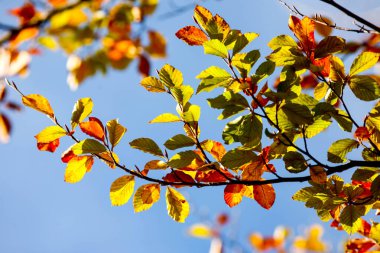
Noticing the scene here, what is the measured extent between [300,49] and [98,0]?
2.51 ft

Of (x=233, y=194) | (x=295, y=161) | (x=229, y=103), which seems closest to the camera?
(x=229, y=103)

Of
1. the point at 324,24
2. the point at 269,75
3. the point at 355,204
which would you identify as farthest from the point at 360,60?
the point at 355,204

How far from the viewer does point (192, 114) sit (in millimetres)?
1330

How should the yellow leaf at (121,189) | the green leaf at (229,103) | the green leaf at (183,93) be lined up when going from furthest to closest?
the yellow leaf at (121,189), the green leaf at (183,93), the green leaf at (229,103)

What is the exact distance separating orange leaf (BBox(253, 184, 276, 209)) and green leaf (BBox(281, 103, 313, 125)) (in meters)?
0.32

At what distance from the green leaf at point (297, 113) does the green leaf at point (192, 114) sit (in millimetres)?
308

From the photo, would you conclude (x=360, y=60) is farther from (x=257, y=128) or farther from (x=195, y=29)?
(x=195, y=29)

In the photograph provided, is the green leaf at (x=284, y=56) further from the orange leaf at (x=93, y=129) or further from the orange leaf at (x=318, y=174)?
the orange leaf at (x=93, y=129)

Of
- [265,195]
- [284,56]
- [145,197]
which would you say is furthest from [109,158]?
[284,56]

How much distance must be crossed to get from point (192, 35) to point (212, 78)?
0.20m

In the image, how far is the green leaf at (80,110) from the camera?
138 centimetres

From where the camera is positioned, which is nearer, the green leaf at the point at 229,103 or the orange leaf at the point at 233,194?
the green leaf at the point at 229,103

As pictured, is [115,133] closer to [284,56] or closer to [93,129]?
[93,129]

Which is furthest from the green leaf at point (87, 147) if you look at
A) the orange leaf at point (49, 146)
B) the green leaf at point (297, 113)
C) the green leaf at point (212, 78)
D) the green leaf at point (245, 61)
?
the green leaf at point (297, 113)
